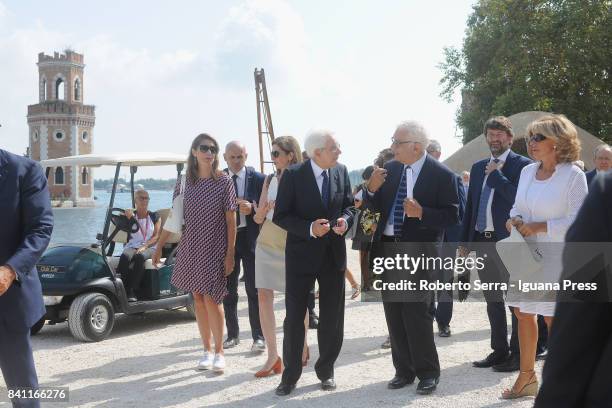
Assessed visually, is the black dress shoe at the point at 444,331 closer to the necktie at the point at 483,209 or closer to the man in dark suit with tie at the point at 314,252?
the necktie at the point at 483,209

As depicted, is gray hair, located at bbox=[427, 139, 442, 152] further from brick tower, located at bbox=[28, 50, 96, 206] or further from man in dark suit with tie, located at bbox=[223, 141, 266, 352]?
brick tower, located at bbox=[28, 50, 96, 206]

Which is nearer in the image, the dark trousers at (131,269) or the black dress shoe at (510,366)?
the black dress shoe at (510,366)

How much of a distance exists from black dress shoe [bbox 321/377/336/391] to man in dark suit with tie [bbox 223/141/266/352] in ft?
5.05

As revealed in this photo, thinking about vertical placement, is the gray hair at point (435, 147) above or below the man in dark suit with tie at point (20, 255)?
above

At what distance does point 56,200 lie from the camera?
3853 inches

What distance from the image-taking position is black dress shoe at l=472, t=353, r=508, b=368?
6047 millimetres

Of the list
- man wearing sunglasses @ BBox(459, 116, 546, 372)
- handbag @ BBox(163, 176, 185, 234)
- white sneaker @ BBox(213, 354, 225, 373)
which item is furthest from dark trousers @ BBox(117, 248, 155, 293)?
man wearing sunglasses @ BBox(459, 116, 546, 372)

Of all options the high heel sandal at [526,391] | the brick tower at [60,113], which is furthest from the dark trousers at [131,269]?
the brick tower at [60,113]

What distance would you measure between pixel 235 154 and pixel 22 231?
339cm

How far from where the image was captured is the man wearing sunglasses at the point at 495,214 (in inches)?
228

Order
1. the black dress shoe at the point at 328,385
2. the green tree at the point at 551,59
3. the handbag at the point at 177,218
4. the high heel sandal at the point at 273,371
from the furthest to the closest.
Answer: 1. the green tree at the point at 551,59
2. the handbag at the point at 177,218
3. the high heel sandal at the point at 273,371
4. the black dress shoe at the point at 328,385

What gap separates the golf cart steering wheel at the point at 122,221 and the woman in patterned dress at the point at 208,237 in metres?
2.10

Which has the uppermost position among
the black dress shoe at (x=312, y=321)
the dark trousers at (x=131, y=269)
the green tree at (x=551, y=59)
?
the green tree at (x=551, y=59)

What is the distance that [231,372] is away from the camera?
6.09 metres
